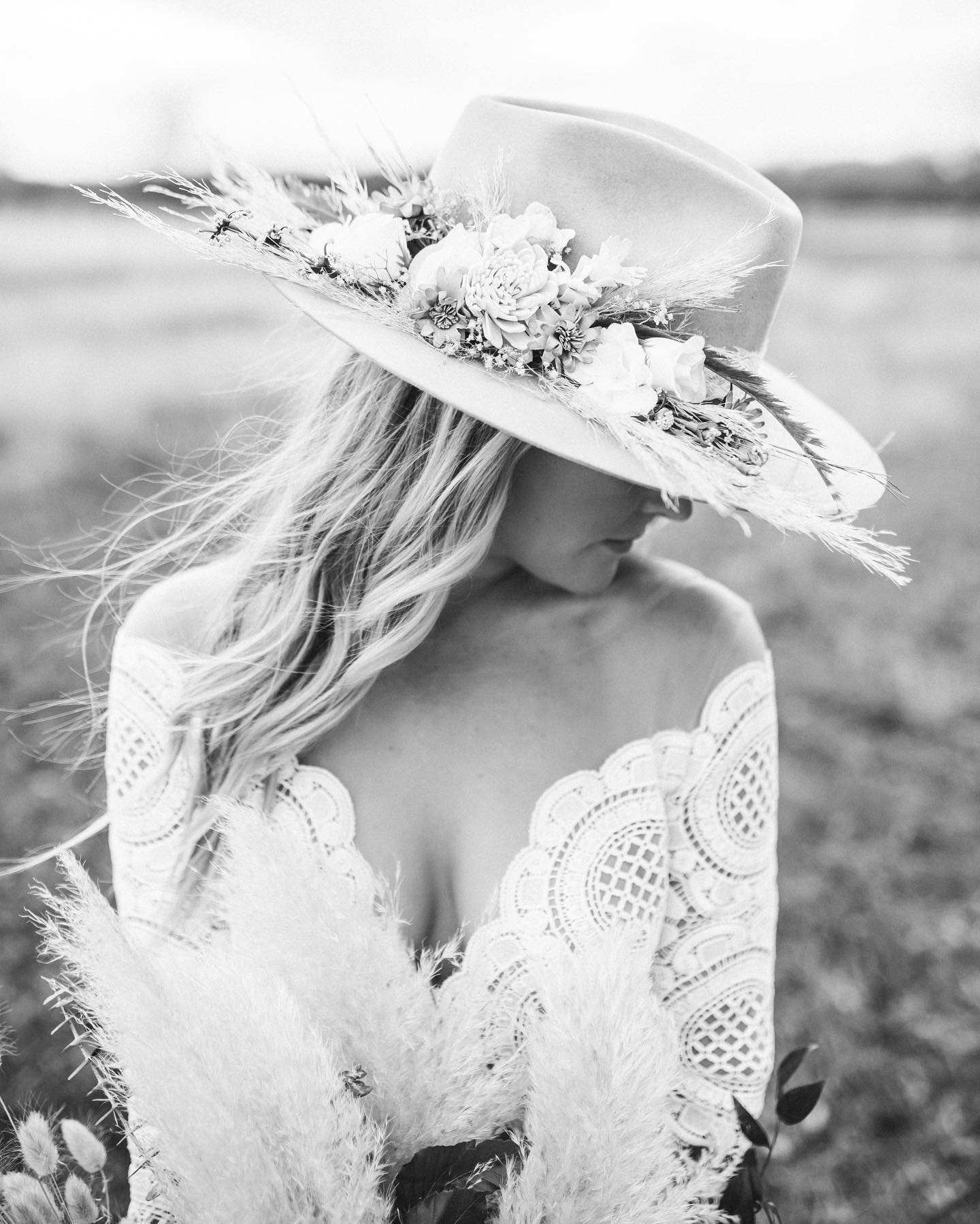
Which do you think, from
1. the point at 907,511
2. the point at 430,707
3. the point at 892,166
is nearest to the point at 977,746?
the point at 907,511

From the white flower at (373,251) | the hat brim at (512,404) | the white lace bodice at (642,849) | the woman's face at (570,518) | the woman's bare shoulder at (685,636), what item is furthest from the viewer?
the woman's bare shoulder at (685,636)

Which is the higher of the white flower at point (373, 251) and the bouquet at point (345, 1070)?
the white flower at point (373, 251)

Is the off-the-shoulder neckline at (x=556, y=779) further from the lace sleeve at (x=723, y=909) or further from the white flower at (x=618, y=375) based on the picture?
the white flower at (x=618, y=375)

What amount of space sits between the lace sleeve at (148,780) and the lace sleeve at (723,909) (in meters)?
0.83

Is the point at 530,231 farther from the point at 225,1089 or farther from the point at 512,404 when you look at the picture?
the point at 225,1089

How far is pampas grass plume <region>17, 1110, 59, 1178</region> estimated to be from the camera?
2.64 ft

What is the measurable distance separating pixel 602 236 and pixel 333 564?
660mm

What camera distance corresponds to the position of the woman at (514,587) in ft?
4.59

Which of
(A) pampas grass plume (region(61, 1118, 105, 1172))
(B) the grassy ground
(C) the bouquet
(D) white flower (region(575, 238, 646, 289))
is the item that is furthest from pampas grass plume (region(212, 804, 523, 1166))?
(D) white flower (region(575, 238, 646, 289))

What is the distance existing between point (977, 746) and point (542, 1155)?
4.27m

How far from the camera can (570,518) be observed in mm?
1634

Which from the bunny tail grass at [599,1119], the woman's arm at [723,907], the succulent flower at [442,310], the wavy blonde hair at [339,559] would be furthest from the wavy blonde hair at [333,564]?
the bunny tail grass at [599,1119]

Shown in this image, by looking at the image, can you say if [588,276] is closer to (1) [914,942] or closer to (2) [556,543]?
(2) [556,543]

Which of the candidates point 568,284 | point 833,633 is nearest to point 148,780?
point 568,284
